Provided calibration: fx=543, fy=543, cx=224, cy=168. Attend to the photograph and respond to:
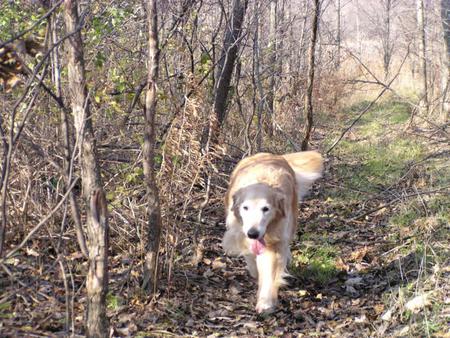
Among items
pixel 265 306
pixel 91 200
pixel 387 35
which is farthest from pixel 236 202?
pixel 387 35

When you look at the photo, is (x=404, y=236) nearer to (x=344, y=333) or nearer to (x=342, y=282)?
(x=342, y=282)

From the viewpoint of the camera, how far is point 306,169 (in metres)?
5.66

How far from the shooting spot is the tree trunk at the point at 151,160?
11.7 ft

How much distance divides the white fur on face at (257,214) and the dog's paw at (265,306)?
0.49m

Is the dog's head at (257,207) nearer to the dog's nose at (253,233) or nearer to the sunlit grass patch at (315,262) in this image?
the dog's nose at (253,233)

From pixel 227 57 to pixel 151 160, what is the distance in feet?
9.93

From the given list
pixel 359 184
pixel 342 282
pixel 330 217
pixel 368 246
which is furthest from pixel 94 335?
pixel 359 184

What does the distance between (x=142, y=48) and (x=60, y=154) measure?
7.32 feet

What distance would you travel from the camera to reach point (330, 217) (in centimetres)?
608

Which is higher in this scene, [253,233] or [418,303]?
[253,233]

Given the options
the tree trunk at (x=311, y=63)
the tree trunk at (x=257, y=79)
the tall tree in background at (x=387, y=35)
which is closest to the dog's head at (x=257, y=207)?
the tree trunk at (x=257, y=79)

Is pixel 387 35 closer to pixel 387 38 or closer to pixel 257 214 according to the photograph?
pixel 387 38

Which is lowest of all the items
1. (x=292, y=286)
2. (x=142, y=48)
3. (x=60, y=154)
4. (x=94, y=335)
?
(x=292, y=286)

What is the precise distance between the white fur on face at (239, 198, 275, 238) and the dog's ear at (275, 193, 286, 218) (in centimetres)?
8
